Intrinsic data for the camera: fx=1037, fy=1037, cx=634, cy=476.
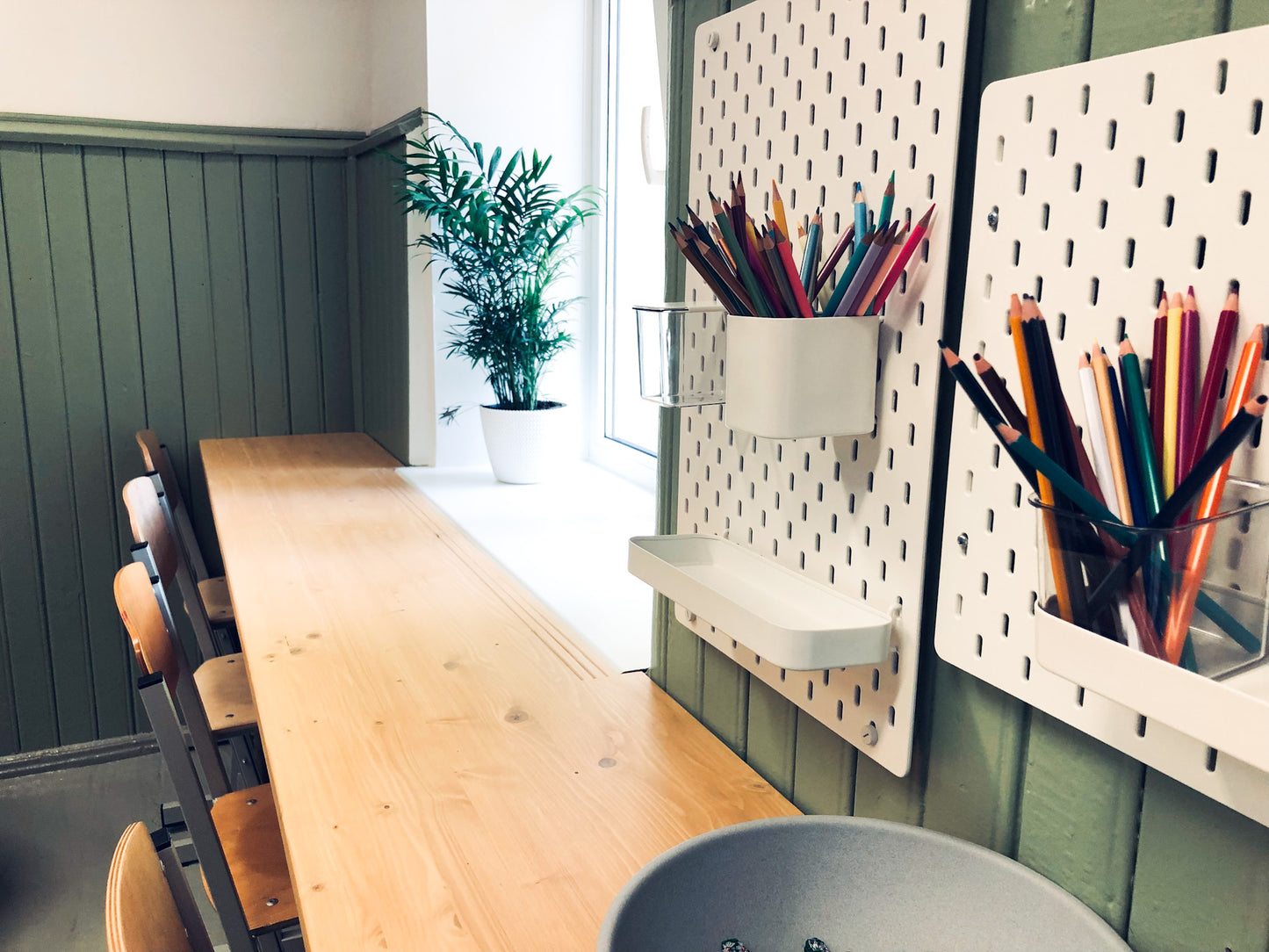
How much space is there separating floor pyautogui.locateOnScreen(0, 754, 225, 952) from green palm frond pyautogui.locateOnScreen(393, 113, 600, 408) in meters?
1.36

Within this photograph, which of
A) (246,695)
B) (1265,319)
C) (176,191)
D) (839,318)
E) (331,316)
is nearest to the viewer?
(1265,319)

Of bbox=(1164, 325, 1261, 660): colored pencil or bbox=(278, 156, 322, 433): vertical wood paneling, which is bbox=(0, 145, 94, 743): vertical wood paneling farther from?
bbox=(1164, 325, 1261, 660): colored pencil

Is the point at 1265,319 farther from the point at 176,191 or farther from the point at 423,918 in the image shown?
the point at 176,191

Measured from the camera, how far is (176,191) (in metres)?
2.77

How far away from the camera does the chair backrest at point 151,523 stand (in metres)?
1.82

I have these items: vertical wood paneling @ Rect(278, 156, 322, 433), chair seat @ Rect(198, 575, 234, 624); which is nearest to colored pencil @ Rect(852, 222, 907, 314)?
chair seat @ Rect(198, 575, 234, 624)

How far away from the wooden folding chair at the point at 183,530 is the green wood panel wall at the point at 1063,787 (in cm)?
186

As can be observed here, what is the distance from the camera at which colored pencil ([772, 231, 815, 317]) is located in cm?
73

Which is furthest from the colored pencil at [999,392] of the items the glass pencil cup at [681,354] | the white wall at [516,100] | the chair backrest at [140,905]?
the white wall at [516,100]

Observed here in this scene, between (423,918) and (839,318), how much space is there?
534 millimetres

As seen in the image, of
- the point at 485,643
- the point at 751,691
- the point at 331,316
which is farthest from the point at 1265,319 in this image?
the point at 331,316

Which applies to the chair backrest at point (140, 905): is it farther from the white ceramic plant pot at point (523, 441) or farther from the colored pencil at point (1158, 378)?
the white ceramic plant pot at point (523, 441)

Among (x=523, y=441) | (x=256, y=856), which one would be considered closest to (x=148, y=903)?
(x=256, y=856)

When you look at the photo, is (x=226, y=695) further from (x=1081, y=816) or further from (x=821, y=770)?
(x=1081, y=816)
